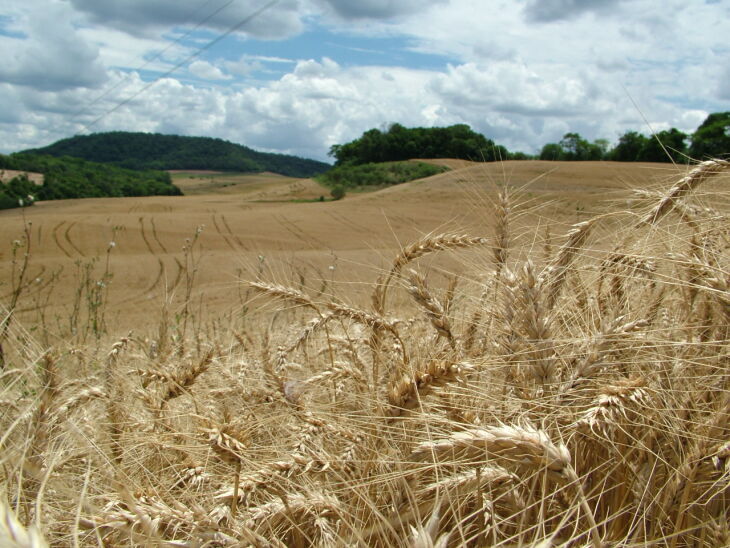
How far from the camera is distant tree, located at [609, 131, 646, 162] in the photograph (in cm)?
5606

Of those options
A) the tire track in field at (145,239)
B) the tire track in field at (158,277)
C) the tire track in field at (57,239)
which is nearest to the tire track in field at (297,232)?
the tire track in field at (145,239)

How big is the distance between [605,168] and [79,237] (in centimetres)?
3563

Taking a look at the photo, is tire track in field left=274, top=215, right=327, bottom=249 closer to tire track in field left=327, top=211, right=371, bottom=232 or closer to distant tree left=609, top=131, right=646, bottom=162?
tire track in field left=327, top=211, right=371, bottom=232

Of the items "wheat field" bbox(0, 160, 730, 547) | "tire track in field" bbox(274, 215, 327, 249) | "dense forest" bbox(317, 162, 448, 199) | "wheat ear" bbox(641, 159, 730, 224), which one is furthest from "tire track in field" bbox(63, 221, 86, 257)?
"dense forest" bbox(317, 162, 448, 199)

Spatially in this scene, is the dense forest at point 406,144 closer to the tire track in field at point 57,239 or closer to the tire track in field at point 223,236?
the tire track in field at point 223,236

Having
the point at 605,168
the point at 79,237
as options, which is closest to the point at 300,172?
the point at 605,168

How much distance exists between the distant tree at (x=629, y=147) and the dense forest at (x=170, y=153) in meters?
99.0

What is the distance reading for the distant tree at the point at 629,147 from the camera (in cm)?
5606

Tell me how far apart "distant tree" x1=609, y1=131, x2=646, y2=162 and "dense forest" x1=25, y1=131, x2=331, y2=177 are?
9899cm

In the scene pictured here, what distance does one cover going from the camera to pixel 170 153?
152125mm

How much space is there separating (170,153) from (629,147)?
12671 cm

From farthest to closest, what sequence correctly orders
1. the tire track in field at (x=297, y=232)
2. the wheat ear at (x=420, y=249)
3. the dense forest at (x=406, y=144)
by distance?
the dense forest at (x=406, y=144) → the tire track in field at (x=297, y=232) → the wheat ear at (x=420, y=249)

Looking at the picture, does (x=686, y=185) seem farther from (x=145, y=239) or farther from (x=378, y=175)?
(x=378, y=175)

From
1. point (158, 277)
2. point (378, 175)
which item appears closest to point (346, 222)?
point (158, 277)
